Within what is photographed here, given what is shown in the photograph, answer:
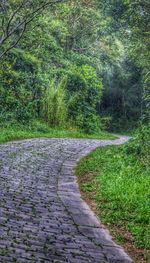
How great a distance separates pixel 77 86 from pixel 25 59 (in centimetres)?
453

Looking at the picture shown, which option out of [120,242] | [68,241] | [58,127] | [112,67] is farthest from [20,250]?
[112,67]

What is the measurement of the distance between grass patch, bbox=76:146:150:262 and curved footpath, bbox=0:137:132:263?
26 centimetres

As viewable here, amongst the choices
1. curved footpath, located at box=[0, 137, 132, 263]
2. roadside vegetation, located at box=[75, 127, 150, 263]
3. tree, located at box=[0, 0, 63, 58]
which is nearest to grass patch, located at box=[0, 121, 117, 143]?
tree, located at box=[0, 0, 63, 58]

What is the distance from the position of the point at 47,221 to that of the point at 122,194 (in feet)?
6.72

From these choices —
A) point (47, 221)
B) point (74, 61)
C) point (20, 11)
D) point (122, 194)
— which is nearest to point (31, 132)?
point (20, 11)

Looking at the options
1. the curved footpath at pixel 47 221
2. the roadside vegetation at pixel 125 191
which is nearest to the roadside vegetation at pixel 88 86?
the roadside vegetation at pixel 125 191

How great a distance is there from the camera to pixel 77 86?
83.3 ft

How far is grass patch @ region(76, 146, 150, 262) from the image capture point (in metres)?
5.78

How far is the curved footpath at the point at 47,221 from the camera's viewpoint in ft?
15.5

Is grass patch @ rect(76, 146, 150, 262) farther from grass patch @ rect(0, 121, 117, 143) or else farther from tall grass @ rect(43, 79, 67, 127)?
tall grass @ rect(43, 79, 67, 127)

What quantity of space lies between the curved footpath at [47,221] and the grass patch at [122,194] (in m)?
0.26

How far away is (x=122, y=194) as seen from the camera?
7.49 meters

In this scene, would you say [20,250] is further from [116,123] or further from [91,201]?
[116,123]

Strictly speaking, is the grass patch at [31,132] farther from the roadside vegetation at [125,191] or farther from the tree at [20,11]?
the roadside vegetation at [125,191]
